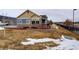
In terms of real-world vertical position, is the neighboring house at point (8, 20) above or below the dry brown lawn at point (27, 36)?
above

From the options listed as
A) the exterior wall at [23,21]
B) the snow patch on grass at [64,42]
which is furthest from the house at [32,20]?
the snow patch on grass at [64,42]

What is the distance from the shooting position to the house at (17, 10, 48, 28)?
4320mm

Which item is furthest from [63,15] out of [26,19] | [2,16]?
[2,16]

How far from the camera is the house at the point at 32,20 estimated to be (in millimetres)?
4320

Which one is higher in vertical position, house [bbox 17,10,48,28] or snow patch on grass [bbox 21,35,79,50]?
house [bbox 17,10,48,28]

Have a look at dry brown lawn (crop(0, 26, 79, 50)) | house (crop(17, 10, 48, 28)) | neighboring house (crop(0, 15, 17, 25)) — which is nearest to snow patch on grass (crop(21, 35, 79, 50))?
dry brown lawn (crop(0, 26, 79, 50))

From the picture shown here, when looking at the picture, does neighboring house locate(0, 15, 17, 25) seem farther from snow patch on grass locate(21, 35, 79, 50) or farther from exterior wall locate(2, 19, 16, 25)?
snow patch on grass locate(21, 35, 79, 50)

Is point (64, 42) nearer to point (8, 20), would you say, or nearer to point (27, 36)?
point (27, 36)

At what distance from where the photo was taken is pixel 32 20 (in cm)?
434

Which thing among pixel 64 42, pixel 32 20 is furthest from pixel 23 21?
pixel 64 42

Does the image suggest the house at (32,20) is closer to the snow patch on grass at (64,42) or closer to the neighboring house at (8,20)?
the neighboring house at (8,20)

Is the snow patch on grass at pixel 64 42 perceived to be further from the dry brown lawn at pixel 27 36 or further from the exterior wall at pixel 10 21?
the exterior wall at pixel 10 21

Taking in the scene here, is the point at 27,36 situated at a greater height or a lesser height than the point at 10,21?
lesser
